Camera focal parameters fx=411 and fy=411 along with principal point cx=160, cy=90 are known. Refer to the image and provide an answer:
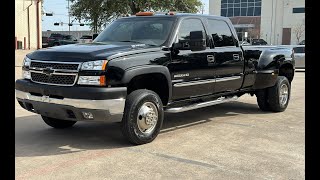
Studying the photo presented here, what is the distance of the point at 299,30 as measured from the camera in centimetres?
7744

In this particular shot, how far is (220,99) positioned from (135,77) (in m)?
2.34

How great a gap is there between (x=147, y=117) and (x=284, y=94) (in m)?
4.36

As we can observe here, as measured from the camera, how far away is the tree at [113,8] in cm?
3338

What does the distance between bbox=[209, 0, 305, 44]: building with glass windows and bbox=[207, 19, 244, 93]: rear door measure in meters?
73.7

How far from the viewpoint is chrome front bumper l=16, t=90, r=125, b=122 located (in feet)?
17.4

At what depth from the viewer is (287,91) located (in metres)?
9.18

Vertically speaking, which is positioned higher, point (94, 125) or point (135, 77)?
point (135, 77)

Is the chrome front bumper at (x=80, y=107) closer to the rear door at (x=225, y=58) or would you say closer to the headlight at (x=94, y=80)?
the headlight at (x=94, y=80)

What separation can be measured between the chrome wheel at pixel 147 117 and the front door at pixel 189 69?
541 millimetres

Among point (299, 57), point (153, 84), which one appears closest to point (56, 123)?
point (153, 84)

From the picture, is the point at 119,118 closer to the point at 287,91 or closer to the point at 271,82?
the point at 271,82

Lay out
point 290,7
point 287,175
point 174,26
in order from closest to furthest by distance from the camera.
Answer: point 287,175 → point 174,26 → point 290,7

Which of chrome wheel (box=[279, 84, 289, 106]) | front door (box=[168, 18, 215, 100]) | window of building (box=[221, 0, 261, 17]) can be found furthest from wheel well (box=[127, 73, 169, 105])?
window of building (box=[221, 0, 261, 17])

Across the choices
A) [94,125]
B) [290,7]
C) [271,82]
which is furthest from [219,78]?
[290,7]
